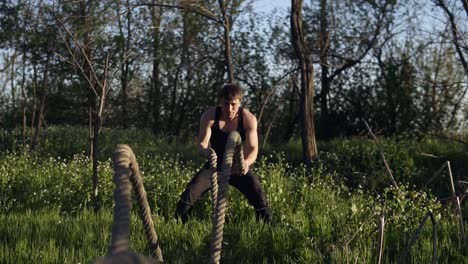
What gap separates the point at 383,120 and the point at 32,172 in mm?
10573

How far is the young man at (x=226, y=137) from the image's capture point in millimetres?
5352

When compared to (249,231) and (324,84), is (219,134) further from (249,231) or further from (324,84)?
(324,84)

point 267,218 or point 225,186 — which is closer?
point 225,186

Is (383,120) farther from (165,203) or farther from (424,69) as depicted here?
(165,203)

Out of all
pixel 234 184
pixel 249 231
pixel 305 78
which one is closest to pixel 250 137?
pixel 234 184

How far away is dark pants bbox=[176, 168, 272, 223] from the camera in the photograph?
5703mm

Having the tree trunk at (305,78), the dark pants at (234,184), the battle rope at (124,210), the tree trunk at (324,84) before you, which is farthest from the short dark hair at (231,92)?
the tree trunk at (324,84)

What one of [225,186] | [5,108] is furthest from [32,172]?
[5,108]

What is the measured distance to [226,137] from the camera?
5.50 m

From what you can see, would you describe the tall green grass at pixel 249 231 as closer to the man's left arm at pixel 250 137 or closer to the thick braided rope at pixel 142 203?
the man's left arm at pixel 250 137

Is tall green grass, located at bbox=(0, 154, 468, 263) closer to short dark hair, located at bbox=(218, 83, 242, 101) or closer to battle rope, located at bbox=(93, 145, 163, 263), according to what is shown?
short dark hair, located at bbox=(218, 83, 242, 101)

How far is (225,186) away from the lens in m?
2.57

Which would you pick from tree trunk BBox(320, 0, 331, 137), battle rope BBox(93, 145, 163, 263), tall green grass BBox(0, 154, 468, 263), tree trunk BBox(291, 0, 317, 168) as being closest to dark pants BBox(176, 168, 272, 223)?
tall green grass BBox(0, 154, 468, 263)

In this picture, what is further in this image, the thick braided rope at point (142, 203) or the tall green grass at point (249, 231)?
the tall green grass at point (249, 231)
